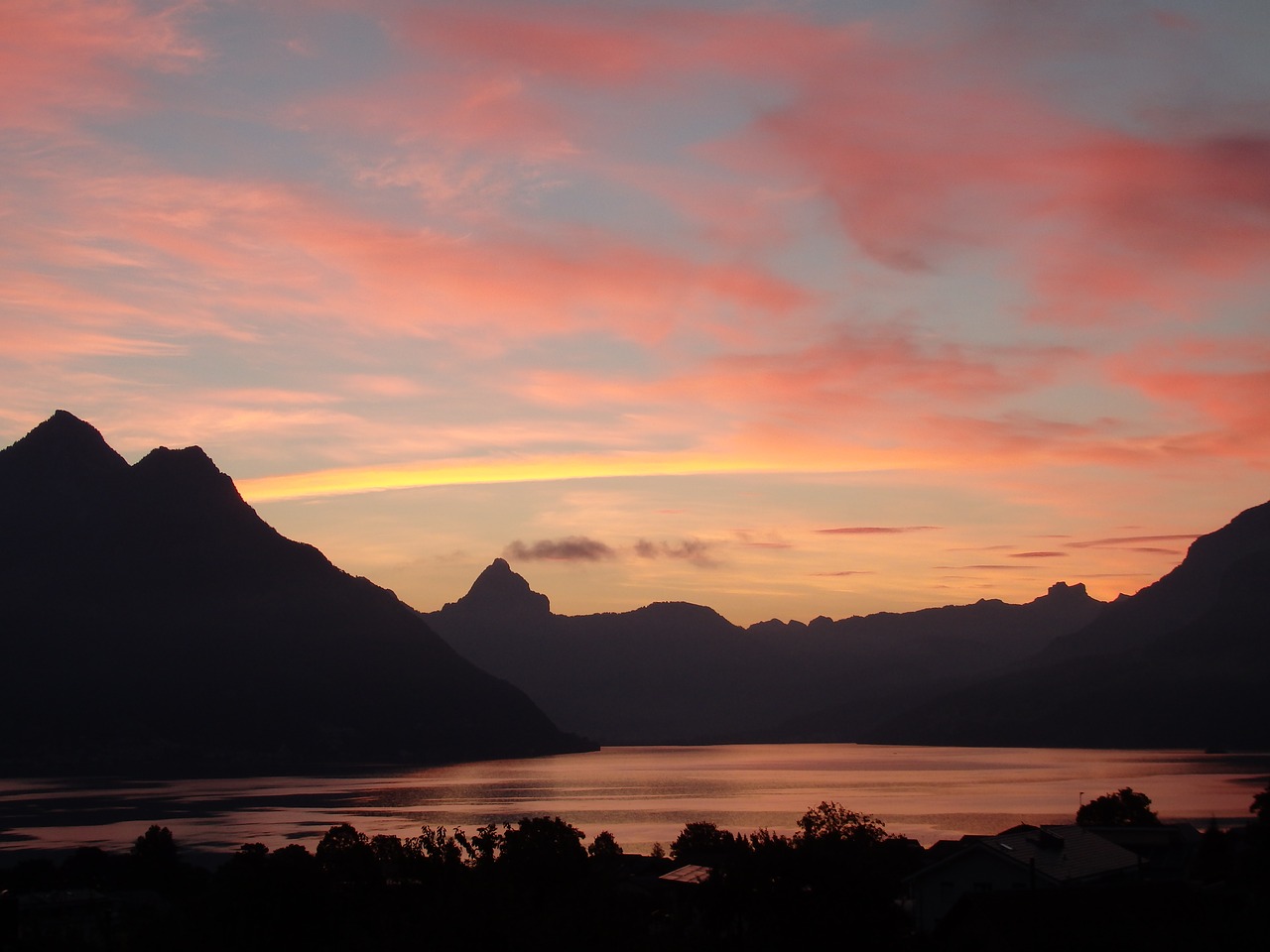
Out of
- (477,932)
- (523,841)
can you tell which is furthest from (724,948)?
(523,841)

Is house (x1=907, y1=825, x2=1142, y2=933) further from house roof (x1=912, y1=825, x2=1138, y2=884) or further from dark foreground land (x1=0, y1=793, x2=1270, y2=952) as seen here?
dark foreground land (x1=0, y1=793, x2=1270, y2=952)

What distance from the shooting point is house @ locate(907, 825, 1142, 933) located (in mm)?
57344

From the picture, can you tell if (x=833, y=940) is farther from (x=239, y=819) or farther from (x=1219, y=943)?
(x=239, y=819)

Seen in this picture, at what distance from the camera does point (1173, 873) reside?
237 ft

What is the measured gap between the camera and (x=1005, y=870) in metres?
58.1

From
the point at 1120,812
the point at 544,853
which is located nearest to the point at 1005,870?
the point at 544,853

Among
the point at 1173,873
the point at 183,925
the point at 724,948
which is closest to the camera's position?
the point at 724,948

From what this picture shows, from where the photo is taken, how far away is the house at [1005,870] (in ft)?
188

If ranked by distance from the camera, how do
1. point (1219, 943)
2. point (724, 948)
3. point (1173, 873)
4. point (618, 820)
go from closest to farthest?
point (1219, 943)
point (724, 948)
point (1173, 873)
point (618, 820)

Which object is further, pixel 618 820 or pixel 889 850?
pixel 618 820

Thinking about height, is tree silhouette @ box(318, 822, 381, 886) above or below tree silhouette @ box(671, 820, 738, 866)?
above

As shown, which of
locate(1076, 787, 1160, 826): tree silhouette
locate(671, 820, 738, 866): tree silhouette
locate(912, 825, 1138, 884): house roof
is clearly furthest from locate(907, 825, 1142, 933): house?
locate(1076, 787, 1160, 826): tree silhouette

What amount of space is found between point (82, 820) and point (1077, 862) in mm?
166497

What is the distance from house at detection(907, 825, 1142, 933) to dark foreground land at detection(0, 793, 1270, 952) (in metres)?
0.11
